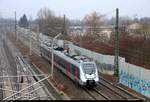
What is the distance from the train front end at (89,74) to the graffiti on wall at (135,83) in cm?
362

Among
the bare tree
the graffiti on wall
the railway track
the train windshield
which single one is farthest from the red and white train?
the bare tree

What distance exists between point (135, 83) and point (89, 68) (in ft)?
14.9

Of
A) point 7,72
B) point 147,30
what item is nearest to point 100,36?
point 147,30

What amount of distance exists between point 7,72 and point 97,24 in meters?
64.8

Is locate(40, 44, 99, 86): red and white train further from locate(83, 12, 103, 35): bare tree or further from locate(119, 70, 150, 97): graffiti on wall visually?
locate(83, 12, 103, 35): bare tree

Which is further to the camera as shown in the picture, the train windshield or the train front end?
the train windshield

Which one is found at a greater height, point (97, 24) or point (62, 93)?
point (97, 24)

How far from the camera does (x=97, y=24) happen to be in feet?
351

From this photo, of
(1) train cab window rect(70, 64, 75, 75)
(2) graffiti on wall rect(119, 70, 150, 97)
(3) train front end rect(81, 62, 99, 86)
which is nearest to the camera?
(2) graffiti on wall rect(119, 70, 150, 97)

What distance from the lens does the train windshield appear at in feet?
108

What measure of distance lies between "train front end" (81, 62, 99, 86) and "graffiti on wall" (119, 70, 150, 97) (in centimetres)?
362

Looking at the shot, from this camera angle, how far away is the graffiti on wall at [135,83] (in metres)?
30.8

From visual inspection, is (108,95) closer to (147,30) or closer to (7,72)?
(7,72)

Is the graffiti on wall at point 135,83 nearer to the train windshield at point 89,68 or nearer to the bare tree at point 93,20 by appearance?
the train windshield at point 89,68
